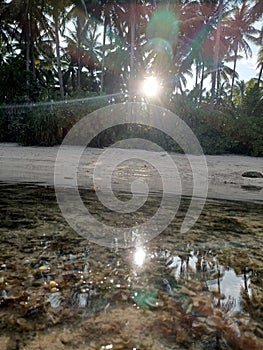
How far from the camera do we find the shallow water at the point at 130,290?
157 cm

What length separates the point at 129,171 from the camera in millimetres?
8414

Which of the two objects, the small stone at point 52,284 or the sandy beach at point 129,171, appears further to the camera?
the sandy beach at point 129,171

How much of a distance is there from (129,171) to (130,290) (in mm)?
6419

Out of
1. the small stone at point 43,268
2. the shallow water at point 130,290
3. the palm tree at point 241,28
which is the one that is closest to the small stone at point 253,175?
the shallow water at point 130,290

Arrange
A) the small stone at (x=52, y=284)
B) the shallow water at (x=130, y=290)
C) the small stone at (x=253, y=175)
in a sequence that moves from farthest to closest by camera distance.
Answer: the small stone at (x=253, y=175), the small stone at (x=52, y=284), the shallow water at (x=130, y=290)

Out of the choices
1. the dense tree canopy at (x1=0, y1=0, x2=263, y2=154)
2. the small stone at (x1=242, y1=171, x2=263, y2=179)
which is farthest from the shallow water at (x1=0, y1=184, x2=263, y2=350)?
the dense tree canopy at (x1=0, y1=0, x2=263, y2=154)

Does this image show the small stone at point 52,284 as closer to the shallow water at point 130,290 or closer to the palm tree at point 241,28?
the shallow water at point 130,290

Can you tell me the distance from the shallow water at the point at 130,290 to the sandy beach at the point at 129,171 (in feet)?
9.71

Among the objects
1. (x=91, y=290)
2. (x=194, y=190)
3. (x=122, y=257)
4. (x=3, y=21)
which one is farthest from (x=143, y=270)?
(x=3, y=21)

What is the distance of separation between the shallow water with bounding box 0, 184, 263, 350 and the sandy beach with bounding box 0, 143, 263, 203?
2960 mm

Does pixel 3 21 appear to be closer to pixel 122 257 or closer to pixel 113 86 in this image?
pixel 113 86

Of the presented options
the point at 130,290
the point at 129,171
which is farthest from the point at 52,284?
the point at 129,171

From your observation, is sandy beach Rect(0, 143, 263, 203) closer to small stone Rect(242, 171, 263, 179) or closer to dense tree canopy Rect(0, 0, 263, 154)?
small stone Rect(242, 171, 263, 179)

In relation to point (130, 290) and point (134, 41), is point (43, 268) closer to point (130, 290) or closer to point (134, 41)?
point (130, 290)
